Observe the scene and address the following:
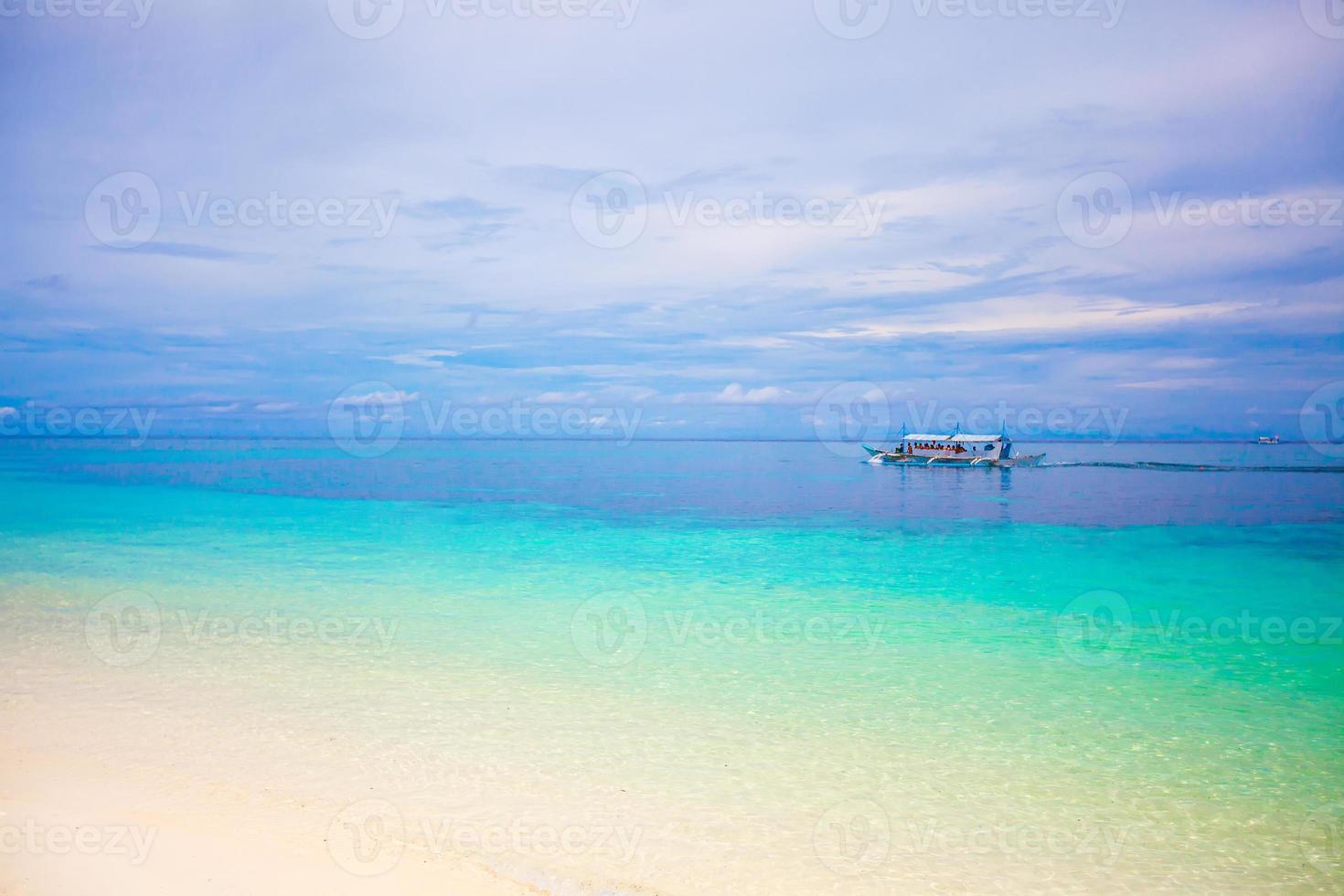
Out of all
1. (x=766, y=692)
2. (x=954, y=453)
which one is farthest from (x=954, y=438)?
(x=766, y=692)

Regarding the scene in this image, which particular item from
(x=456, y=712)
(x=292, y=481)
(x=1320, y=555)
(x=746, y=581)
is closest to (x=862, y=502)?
(x=1320, y=555)

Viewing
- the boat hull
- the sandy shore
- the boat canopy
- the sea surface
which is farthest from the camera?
the boat hull

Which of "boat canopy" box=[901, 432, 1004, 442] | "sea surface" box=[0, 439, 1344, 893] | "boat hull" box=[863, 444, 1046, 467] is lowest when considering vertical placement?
"sea surface" box=[0, 439, 1344, 893]

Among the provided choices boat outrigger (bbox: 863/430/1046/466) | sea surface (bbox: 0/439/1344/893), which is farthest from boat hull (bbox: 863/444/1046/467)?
sea surface (bbox: 0/439/1344/893)

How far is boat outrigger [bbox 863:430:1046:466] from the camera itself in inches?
3219

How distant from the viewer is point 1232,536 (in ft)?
99.0

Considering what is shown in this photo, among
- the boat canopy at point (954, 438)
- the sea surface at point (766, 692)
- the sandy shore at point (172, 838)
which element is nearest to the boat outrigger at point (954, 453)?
the boat canopy at point (954, 438)

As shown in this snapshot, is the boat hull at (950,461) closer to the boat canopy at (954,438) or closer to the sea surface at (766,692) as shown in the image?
the boat canopy at (954,438)

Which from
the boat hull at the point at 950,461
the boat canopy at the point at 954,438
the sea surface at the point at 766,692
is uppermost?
the boat canopy at the point at 954,438

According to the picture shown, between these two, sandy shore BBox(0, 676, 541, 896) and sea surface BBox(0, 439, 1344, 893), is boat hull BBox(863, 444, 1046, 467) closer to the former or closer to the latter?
sea surface BBox(0, 439, 1344, 893)

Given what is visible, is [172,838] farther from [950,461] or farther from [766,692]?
[950,461]

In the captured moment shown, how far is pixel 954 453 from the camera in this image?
8338 centimetres

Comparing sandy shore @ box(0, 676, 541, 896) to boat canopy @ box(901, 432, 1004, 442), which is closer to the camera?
sandy shore @ box(0, 676, 541, 896)

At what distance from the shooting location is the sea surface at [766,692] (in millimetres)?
6637
